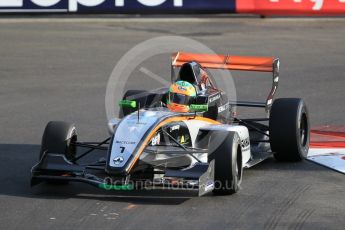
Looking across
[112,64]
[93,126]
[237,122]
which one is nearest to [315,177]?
[237,122]

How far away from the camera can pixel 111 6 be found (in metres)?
24.6

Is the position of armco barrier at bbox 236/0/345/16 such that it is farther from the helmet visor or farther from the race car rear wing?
the helmet visor

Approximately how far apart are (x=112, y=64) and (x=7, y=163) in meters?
8.57

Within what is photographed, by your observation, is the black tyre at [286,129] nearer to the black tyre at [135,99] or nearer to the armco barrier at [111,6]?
the black tyre at [135,99]

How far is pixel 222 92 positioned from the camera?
37.8 ft

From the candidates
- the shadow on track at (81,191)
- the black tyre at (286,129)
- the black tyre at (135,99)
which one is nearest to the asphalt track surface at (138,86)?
the shadow on track at (81,191)

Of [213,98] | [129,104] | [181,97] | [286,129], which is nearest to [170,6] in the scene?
[213,98]

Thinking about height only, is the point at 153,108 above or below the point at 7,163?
above

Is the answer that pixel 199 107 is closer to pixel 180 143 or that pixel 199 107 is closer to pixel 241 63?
pixel 180 143

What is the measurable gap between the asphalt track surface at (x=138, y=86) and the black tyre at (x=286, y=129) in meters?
0.17

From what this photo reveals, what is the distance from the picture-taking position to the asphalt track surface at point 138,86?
8711 mm

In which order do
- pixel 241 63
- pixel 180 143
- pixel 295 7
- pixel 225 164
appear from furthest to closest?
pixel 295 7 → pixel 241 63 → pixel 180 143 → pixel 225 164

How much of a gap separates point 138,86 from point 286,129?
667 centimetres

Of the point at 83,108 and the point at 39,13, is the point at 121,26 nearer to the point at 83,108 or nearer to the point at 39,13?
the point at 39,13
